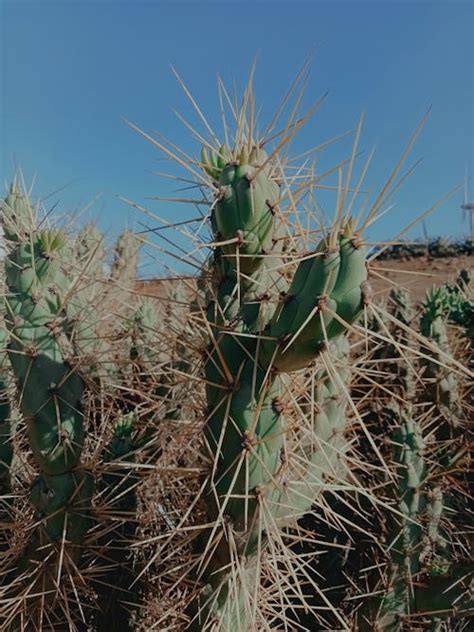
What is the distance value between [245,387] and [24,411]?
2.37 feet

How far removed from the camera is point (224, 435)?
1.41 metres

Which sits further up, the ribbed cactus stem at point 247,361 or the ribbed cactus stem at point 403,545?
the ribbed cactus stem at point 247,361

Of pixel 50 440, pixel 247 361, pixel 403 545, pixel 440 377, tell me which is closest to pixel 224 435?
pixel 247 361

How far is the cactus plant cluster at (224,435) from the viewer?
1340 millimetres

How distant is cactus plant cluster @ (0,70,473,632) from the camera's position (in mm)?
1340

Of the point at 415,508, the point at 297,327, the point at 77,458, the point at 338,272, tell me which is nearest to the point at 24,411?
the point at 77,458

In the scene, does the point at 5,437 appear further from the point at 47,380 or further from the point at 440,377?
the point at 440,377

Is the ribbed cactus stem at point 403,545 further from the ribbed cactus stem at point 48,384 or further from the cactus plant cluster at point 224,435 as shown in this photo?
the ribbed cactus stem at point 48,384

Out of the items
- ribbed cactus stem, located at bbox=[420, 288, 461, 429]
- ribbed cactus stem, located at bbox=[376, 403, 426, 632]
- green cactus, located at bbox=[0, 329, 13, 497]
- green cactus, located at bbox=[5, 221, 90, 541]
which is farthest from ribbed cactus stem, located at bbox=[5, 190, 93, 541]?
ribbed cactus stem, located at bbox=[420, 288, 461, 429]

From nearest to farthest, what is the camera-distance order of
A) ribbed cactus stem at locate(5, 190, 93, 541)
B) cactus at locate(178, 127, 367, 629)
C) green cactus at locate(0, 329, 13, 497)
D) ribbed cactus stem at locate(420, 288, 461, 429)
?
cactus at locate(178, 127, 367, 629) → ribbed cactus stem at locate(5, 190, 93, 541) → green cactus at locate(0, 329, 13, 497) → ribbed cactus stem at locate(420, 288, 461, 429)

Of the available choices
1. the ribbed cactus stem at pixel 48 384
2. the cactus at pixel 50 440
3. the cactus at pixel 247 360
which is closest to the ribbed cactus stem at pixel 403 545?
the cactus at pixel 247 360

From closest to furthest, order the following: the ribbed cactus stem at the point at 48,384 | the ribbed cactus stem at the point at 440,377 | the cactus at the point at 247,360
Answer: the cactus at the point at 247,360, the ribbed cactus stem at the point at 48,384, the ribbed cactus stem at the point at 440,377

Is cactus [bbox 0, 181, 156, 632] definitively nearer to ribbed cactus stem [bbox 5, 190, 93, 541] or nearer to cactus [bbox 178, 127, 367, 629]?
ribbed cactus stem [bbox 5, 190, 93, 541]

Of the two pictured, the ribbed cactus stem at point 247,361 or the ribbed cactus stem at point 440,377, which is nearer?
the ribbed cactus stem at point 247,361
